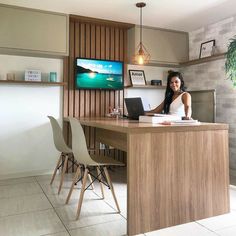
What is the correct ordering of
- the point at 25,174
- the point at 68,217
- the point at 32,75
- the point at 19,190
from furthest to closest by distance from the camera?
the point at 25,174, the point at 32,75, the point at 19,190, the point at 68,217

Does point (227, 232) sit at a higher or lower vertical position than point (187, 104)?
lower

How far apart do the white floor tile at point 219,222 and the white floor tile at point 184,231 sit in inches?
3.3

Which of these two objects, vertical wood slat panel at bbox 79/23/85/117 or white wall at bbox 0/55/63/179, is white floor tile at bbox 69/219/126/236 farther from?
vertical wood slat panel at bbox 79/23/85/117

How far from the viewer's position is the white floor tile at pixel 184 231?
2.06 meters

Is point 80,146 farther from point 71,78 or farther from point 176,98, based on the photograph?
point 71,78

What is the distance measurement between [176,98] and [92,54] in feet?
6.18

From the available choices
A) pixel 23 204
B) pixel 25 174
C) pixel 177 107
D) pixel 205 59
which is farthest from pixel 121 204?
pixel 205 59

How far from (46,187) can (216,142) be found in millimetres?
2245

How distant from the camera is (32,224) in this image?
2.25 metres

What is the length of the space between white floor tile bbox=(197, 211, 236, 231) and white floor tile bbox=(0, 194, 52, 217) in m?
1.57

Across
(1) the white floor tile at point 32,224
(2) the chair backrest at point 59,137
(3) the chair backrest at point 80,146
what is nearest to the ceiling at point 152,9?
(2) the chair backrest at point 59,137

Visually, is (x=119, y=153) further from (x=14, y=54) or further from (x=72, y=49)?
(x=14, y=54)

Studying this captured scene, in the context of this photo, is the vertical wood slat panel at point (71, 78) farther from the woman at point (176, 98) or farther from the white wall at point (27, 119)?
the woman at point (176, 98)

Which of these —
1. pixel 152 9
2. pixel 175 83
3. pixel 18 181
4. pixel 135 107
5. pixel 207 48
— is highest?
pixel 152 9
